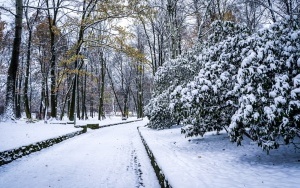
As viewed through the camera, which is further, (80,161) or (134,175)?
(80,161)

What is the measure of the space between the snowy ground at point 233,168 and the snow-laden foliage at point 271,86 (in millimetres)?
543

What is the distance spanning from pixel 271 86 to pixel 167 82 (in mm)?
8562

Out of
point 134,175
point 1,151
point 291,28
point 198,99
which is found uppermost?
point 291,28

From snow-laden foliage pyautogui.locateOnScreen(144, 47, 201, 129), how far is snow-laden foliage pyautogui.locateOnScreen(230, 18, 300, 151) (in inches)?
165

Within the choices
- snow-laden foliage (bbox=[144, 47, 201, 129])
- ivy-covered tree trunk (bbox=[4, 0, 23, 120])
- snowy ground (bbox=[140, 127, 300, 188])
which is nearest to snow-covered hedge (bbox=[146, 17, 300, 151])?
snowy ground (bbox=[140, 127, 300, 188])

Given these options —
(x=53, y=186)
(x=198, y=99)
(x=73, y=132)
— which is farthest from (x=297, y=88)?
(x=73, y=132)

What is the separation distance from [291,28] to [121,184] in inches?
187

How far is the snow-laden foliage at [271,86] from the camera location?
15.1ft

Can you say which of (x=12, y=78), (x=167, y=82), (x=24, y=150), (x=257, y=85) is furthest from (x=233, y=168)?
(x=12, y=78)

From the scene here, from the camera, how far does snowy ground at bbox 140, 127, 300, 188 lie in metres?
3.76

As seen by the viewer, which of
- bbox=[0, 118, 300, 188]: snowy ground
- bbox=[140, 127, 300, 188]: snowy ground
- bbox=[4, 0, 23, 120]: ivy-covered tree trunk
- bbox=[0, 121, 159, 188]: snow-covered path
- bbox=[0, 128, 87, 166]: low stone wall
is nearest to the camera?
bbox=[140, 127, 300, 188]: snowy ground

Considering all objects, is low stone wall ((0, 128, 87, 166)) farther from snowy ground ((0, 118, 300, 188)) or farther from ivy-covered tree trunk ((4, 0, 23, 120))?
ivy-covered tree trunk ((4, 0, 23, 120))

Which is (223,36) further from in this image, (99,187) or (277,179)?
(99,187)

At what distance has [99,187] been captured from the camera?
14.9 ft
